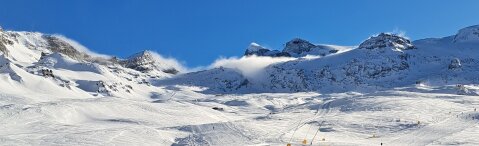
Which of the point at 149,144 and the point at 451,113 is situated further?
the point at 451,113

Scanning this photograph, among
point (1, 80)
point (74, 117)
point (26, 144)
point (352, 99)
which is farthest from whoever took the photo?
point (1, 80)

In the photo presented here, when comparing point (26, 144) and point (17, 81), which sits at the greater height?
point (17, 81)

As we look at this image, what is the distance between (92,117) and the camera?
238 ft

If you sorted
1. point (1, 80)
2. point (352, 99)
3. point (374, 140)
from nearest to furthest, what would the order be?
point (374, 140) < point (352, 99) < point (1, 80)

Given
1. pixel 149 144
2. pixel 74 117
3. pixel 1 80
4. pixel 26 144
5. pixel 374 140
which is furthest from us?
pixel 1 80

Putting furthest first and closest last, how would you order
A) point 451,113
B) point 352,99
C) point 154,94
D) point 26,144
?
1. point 154,94
2. point 352,99
3. point 451,113
4. point 26,144

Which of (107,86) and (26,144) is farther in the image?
(107,86)

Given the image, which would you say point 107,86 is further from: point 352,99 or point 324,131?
point 324,131

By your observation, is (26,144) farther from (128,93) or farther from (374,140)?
(128,93)

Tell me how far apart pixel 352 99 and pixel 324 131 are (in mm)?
41608

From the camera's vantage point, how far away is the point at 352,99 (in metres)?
98.2

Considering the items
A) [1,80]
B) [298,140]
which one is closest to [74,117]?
[298,140]

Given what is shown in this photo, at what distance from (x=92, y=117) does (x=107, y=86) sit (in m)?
104

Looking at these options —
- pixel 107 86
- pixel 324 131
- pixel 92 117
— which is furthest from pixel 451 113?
pixel 107 86
